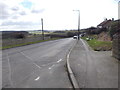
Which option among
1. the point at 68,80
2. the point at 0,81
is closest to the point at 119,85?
the point at 68,80

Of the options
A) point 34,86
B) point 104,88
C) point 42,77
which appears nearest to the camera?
point 104,88

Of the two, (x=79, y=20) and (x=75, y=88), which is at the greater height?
(x=79, y=20)

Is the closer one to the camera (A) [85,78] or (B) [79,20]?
(A) [85,78]

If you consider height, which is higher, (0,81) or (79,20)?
(79,20)

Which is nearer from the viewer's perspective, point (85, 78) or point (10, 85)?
point (10, 85)

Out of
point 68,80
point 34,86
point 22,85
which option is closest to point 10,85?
point 22,85

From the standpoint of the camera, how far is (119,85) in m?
5.95

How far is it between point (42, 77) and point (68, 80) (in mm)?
Result: 1226

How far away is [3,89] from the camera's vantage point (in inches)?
235

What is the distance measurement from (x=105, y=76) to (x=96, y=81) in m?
0.92

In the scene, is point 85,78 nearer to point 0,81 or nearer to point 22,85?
point 22,85

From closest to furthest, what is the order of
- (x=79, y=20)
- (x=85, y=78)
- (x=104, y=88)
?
(x=104, y=88), (x=85, y=78), (x=79, y=20)

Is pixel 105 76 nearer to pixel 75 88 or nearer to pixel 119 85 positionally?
pixel 119 85

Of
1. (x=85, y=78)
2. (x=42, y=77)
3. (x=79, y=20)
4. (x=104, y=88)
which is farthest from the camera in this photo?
(x=79, y=20)
